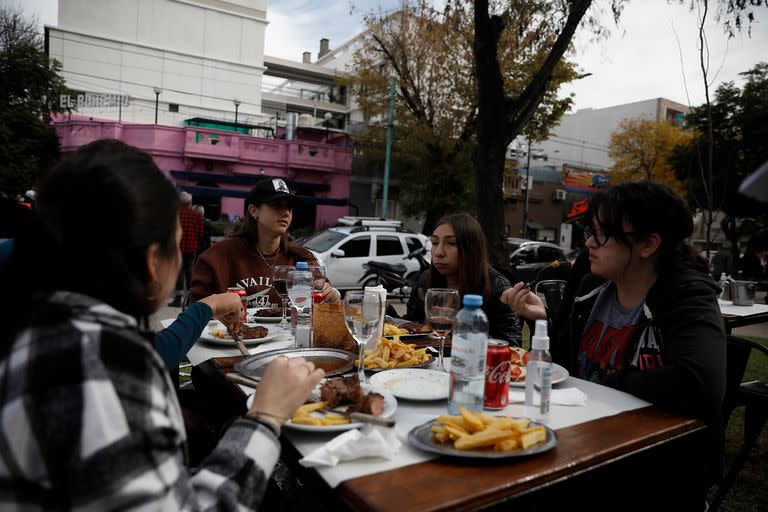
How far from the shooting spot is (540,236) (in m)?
38.8

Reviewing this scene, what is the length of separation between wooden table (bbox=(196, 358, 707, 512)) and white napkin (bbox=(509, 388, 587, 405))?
0.13 metres

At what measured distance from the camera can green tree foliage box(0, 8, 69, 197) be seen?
2086 centimetres

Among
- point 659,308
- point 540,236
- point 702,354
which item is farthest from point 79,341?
point 540,236

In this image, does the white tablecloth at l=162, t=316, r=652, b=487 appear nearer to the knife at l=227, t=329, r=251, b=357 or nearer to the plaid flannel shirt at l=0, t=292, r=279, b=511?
the knife at l=227, t=329, r=251, b=357

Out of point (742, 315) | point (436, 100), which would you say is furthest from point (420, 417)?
point (436, 100)

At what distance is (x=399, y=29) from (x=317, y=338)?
1988cm

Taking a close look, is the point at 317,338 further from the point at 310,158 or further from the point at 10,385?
the point at 310,158

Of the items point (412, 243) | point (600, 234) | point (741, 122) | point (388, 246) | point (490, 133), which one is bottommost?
point (388, 246)

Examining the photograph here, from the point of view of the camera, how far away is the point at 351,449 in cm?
138

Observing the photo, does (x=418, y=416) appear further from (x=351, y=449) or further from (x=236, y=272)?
(x=236, y=272)

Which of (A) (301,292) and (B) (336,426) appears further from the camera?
(A) (301,292)

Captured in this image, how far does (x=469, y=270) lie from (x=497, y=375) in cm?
187

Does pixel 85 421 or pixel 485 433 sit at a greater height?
pixel 85 421

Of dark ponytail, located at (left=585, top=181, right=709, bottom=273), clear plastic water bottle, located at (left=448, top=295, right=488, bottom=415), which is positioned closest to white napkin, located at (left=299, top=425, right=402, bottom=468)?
clear plastic water bottle, located at (left=448, top=295, right=488, bottom=415)
